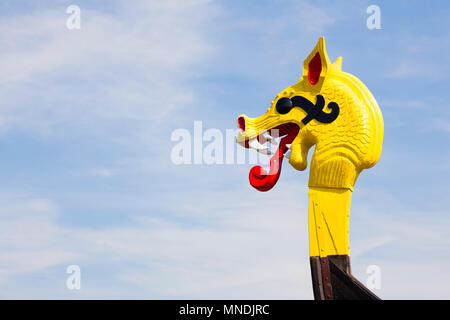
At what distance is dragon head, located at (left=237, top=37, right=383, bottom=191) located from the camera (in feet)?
26.9

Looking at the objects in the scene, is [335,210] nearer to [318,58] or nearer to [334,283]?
[334,283]

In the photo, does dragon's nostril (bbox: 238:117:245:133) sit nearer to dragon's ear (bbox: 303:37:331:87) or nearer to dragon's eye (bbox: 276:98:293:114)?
dragon's eye (bbox: 276:98:293:114)

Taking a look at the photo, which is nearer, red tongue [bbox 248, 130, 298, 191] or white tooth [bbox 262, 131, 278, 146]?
red tongue [bbox 248, 130, 298, 191]

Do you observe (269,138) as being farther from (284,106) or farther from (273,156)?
(284,106)

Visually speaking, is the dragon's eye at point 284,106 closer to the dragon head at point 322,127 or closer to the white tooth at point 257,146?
the dragon head at point 322,127

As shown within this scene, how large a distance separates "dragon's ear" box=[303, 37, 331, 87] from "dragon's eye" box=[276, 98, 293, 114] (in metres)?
0.43

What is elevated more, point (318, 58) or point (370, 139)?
point (318, 58)

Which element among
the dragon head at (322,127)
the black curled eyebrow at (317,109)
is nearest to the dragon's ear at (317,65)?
the dragon head at (322,127)

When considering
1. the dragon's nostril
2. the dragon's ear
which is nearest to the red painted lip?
the dragon's nostril

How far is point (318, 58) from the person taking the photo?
8695mm

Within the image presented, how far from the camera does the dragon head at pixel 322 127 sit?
26.9ft
